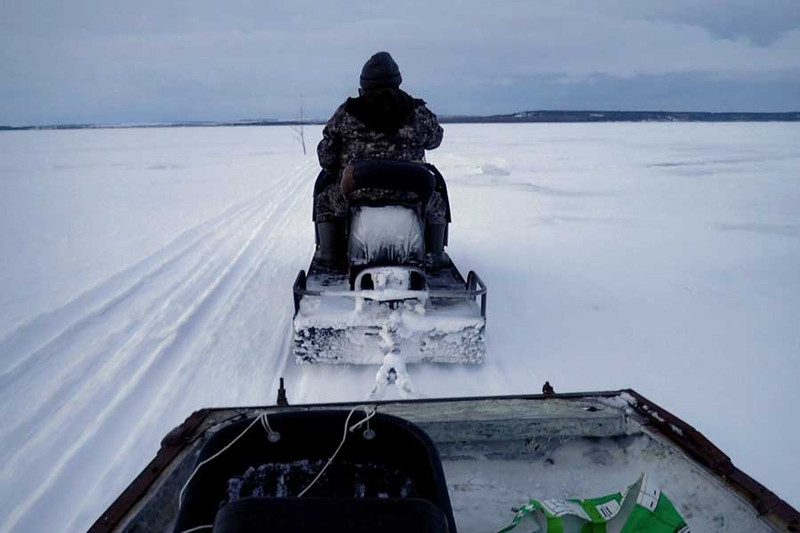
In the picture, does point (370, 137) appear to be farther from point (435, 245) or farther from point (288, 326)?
point (288, 326)

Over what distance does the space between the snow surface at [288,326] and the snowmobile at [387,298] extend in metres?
0.18

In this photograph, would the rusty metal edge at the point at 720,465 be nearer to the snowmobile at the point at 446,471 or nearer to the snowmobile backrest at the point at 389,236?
the snowmobile at the point at 446,471

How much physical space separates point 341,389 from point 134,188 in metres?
11.9

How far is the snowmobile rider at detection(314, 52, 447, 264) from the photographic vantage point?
3.45m

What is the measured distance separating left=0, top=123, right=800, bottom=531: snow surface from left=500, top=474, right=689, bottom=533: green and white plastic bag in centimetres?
119

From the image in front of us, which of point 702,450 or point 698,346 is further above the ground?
point 702,450

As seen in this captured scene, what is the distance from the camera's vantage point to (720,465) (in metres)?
1.52

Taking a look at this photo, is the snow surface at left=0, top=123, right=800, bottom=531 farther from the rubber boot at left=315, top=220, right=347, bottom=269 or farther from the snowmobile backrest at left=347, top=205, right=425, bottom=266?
the snowmobile backrest at left=347, top=205, right=425, bottom=266

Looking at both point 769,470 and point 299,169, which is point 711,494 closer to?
point 769,470

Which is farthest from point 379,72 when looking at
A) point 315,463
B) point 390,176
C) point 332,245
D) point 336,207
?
point 315,463

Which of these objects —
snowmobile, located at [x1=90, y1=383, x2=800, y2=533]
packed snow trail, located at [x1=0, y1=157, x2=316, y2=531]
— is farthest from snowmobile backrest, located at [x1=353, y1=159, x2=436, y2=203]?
snowmobile, located at [x1=90, y1=383, x2=800, y2=533]

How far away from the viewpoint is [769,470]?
7.80ft

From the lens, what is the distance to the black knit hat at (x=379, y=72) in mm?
3414

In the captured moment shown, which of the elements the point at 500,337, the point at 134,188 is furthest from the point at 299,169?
the point at 500,337
